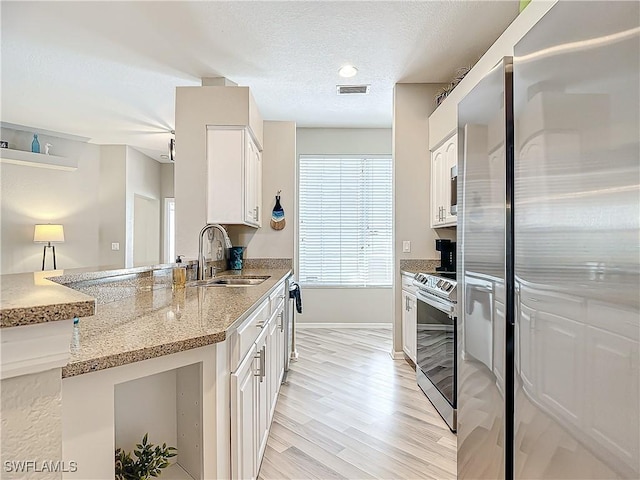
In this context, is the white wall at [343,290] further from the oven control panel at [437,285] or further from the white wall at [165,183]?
the white wall at [165,183]

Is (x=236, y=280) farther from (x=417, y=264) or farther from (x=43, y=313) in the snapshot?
(x=43, y=313)

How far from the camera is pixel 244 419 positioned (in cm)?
146

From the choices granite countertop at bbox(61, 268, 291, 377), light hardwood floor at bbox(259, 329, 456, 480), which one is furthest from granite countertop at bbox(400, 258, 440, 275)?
granite countertop at bbox(61, 268, 291, 377)

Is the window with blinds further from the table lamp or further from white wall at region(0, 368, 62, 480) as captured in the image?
white wall at region(0, 368, 62, 480)

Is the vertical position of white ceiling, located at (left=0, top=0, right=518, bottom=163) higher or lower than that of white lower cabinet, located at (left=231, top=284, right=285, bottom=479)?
higher

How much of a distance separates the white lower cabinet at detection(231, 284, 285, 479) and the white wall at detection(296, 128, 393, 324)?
286 cm

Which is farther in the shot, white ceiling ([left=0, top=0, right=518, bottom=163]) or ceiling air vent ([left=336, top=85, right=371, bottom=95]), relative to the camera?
ceiling air vent ([left=336, top=85, right=371, bottom=95])

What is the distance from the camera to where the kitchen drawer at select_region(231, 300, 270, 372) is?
1394mm

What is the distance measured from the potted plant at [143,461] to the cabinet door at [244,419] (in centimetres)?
20

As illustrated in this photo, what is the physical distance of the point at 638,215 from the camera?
75 centimetres

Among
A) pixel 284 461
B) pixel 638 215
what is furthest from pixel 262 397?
pixel 638 215

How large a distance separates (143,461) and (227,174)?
251 cm

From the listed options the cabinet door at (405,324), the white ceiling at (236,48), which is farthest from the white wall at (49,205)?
the cabinet door at (405,324)

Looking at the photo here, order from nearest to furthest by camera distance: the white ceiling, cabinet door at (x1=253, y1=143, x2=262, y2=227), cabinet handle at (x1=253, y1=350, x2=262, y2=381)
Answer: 1. cabinet handle at (x1=253, y1=350, x2=262, y2=381)
2. the white ceiling
3. cabinet door at (x1=253, y1=143, x2=262, y2=227)
